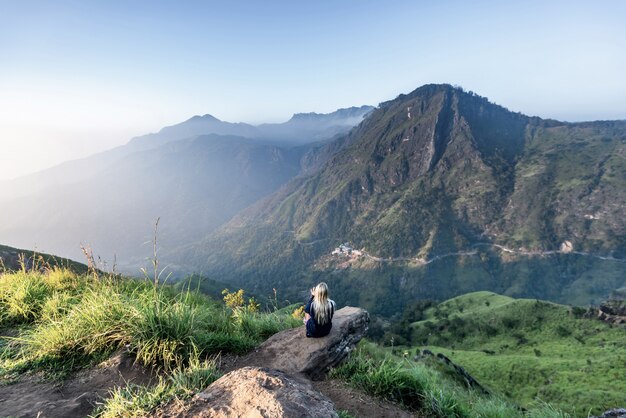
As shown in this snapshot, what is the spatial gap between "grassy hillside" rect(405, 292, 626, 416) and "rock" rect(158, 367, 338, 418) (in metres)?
20.7

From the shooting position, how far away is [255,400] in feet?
12.3

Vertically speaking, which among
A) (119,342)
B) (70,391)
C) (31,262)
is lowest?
(31,262)

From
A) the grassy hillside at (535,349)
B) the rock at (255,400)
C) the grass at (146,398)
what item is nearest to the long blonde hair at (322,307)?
the rock at (255,400)

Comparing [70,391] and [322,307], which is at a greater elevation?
[70,391]

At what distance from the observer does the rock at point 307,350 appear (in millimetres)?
6723

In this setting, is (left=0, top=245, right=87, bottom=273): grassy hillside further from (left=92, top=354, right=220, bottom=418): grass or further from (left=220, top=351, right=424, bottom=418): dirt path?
(left=220, top=351, right=424, bottom=418): dirt path

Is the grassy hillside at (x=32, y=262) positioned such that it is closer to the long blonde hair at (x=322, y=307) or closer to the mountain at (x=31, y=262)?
the mountain at (x=31, y=262)

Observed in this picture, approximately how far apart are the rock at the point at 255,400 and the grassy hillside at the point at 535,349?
2070 centimetres

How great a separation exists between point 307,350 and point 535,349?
73.6m

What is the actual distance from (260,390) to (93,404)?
2583mm

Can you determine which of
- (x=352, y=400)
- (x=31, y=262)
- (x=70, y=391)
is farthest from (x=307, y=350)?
(x=31, y=262)

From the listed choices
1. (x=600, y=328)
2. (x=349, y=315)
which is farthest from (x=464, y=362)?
(x=349, y=315)

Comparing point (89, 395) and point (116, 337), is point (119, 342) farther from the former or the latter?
point (89, 395)

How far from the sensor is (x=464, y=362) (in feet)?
169
